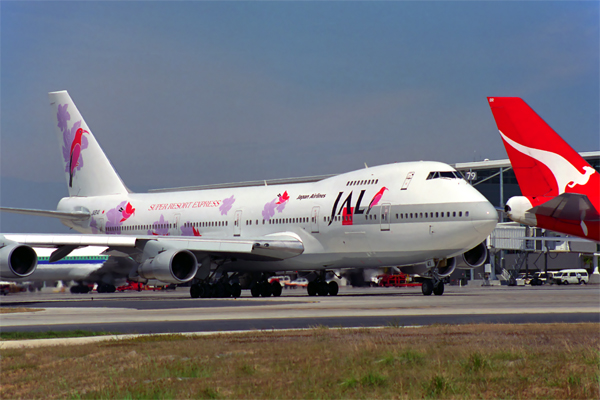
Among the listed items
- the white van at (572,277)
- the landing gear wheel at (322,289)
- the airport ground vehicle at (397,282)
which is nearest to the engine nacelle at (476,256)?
the landing gear wheel at (322,289)

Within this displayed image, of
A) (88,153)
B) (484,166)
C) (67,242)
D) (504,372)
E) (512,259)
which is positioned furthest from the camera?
(512,259)

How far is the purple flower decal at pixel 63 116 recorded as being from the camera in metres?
47.7

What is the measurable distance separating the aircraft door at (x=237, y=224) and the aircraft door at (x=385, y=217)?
8947 millimetres

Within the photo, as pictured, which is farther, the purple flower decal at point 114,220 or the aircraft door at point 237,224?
the purple flower decal at point 114,220

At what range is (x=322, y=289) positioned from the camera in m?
37.2

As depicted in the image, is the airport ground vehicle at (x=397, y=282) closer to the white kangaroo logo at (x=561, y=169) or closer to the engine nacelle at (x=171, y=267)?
the engine nacelle at (x=171, y=267)

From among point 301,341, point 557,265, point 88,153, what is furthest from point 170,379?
point 557,265

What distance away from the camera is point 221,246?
34.0m

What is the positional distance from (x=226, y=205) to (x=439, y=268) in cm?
1218

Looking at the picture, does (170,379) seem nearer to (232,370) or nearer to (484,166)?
(232,370)

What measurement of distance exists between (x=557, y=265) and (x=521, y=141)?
73.2 metres

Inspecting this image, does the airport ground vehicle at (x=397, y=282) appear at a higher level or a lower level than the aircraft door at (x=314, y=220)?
lower

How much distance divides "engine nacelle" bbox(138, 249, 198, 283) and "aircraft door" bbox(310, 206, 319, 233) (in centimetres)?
576

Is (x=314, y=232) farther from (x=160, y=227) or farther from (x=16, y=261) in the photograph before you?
(x=16, y=261)
